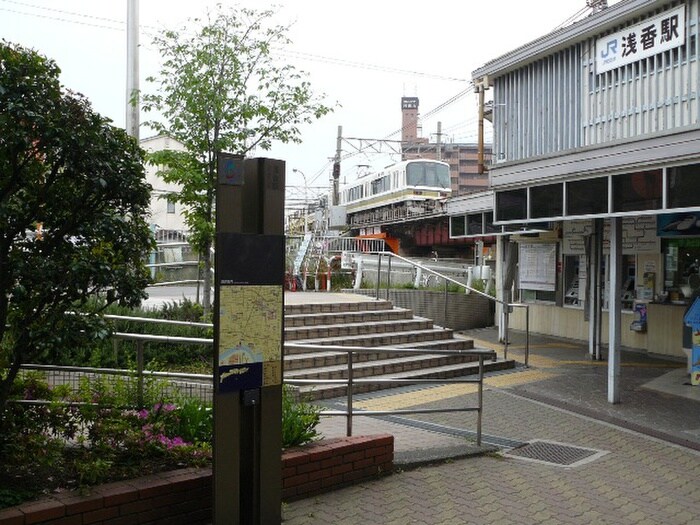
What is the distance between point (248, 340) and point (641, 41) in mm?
7307

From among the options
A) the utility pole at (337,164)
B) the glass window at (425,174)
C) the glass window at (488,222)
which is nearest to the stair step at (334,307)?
the glass window at (488,222)

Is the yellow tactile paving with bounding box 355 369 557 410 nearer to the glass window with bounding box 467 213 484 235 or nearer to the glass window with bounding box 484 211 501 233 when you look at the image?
the glass window with bounding box 484 211 501 233

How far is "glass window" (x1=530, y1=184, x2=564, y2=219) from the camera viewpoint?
9.98 meters

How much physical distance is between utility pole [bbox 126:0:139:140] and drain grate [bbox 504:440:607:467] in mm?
6859

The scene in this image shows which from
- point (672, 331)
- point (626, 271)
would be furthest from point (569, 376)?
point (626, 271)

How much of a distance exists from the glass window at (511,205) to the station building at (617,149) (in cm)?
2

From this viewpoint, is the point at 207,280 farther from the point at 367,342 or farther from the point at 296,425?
the point at 296,425

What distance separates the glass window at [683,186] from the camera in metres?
8.08

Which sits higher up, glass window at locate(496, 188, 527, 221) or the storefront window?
glass window at locate(496, 188, 527, 221)

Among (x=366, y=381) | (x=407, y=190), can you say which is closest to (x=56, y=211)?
(x=366, y=381)

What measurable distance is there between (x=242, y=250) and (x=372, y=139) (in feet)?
104

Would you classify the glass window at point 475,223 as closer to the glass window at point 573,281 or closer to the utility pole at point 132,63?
the glass window at point 573,281

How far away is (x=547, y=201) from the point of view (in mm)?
10227

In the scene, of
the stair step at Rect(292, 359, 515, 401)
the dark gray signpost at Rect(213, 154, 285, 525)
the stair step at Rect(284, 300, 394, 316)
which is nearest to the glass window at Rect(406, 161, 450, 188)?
the stair step at Rect(284, 300, 394, 316)
